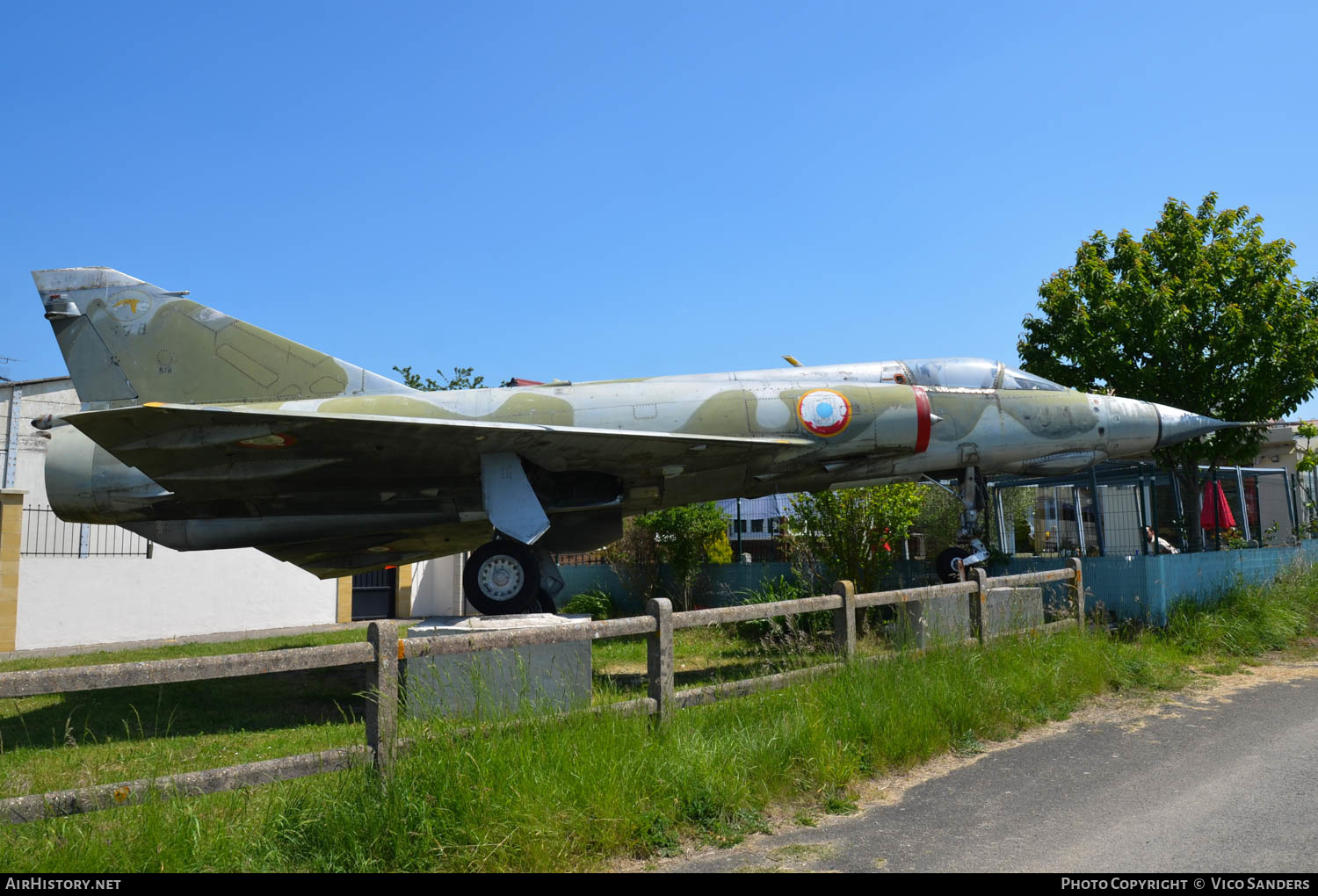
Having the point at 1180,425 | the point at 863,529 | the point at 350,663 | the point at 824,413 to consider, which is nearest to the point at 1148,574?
the point at 1180,425

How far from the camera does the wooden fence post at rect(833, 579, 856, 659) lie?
7.73 metres

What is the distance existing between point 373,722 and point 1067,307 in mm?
14741

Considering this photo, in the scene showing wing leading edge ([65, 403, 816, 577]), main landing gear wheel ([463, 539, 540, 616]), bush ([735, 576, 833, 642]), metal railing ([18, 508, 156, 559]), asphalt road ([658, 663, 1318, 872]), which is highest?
wing leading edge ([65, 403, 816, 577])

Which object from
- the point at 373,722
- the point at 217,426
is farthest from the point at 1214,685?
the point at 217,426

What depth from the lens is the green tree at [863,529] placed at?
48.6ft

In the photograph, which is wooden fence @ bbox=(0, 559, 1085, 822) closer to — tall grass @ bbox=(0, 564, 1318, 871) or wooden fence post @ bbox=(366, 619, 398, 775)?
wooden fence post @ bbox=(366, 619, 398, 775)

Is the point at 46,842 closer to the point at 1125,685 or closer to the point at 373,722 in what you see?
the point at 373,722

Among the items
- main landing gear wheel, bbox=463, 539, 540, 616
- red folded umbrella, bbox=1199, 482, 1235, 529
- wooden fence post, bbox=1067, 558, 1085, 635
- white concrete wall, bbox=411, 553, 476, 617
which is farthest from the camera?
white concrete wall, bbox=411, 553, 476, 617

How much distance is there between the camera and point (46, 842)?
3.83 meters

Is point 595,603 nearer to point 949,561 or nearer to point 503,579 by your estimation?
point 503,579

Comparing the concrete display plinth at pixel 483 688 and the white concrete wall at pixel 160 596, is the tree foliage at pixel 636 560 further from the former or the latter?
the concrete display plinth at pixel 483 688

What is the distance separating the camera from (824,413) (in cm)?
1110

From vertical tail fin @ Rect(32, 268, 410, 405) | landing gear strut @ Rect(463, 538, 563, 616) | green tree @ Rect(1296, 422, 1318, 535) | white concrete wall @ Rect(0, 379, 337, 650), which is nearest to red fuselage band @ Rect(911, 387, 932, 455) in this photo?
landing gear strut @ Rect(463, 538, 563, 616)

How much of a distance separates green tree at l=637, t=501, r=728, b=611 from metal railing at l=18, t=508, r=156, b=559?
10805mm
